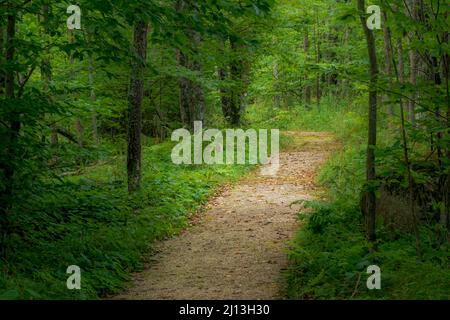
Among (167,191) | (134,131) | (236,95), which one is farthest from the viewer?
(236,95)

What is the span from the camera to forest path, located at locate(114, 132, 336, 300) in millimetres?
6742

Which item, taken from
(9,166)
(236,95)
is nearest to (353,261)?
(9,166)

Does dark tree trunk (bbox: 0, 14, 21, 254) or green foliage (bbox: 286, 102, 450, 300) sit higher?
dark tree trunk (bbox: 0, 14, 21, 254)

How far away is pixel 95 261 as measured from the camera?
729 centimetres

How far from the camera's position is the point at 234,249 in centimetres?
884

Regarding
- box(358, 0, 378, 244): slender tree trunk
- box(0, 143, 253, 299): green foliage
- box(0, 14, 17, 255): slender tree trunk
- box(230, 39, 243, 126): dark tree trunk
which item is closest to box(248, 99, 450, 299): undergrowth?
box(358, 0, 378, 244): slender tree trunk

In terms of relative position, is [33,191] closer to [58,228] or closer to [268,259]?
[58,228]

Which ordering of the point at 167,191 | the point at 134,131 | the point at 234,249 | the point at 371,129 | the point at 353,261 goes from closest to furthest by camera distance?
the point at 353,261 → the point at 371,129 → the point at 234,249 → the point at 134,131 → the point at 167,191

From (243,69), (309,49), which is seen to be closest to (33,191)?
(243,69)

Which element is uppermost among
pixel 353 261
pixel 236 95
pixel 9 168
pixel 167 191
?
pixel 236 95

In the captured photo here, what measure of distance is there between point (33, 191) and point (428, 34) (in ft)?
18.3

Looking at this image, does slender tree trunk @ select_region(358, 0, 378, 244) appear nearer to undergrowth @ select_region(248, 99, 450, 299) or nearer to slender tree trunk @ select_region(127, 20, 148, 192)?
undergrowth @ select_region(248, 99, 450, 299)

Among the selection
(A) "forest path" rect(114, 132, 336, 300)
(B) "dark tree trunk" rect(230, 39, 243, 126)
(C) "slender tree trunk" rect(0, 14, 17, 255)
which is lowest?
(A) "forest path" rect(114, 132, 336, 300)

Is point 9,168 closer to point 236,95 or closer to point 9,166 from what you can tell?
point 9,166
